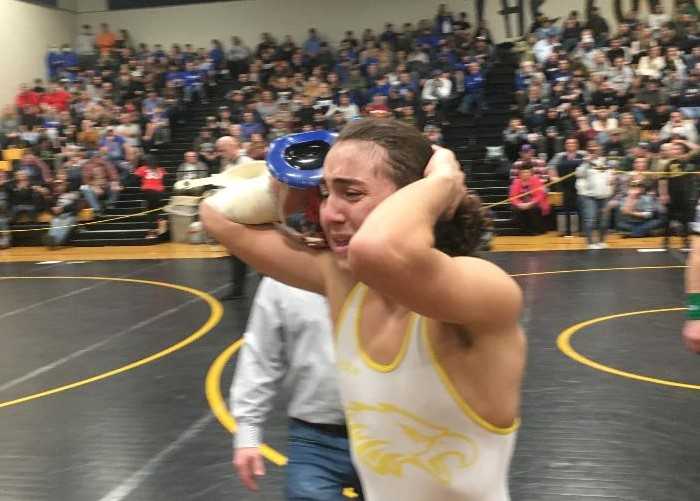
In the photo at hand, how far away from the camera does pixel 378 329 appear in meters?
1.36

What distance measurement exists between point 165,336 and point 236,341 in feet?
2.85

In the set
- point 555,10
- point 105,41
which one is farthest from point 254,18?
point 555,10

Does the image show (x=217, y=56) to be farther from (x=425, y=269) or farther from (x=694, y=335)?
(x=425, y=269)

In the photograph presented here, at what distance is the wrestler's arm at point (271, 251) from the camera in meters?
1.60

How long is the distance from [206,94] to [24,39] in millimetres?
5691

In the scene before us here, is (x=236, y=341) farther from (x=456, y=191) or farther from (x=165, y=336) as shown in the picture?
(x=456, y=191)

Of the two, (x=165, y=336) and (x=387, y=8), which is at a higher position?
(x=387, y=8)

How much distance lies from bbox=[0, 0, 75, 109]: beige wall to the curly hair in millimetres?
22922

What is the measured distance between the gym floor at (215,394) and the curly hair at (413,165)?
9.44ft

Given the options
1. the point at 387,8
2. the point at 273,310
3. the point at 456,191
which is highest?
the point at 387,8

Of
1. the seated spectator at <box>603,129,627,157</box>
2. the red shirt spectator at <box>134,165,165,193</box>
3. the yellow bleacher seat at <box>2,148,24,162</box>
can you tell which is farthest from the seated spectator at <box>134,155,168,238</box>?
the seated spectator at <box>603,129,627,157</box>

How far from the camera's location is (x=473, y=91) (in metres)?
17.6

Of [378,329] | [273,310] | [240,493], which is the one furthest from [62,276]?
[378,329]

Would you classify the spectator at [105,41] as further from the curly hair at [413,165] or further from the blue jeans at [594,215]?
the curly hair at [413,165]
